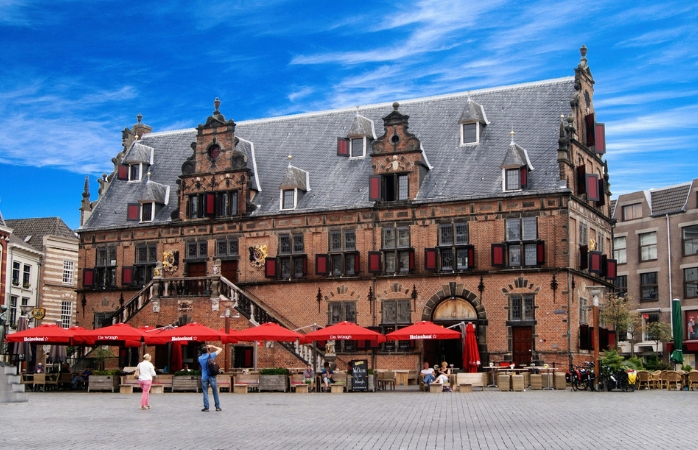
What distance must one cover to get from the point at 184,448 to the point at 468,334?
2415 cm

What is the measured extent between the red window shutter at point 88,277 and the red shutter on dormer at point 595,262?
25629 mm

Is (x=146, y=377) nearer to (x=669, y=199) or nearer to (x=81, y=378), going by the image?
(x=81, y=378)

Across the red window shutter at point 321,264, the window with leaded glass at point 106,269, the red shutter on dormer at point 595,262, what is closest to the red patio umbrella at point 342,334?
the red window shutter at point 321,264

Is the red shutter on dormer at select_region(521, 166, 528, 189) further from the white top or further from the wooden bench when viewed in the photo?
the white top

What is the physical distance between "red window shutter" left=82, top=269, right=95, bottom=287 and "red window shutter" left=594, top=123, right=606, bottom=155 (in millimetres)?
26631

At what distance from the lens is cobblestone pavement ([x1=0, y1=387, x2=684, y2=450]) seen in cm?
1557

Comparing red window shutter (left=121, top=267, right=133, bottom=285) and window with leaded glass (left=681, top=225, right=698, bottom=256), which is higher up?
window with leaded glass (left=681, top=225, right=698, bottom=256)

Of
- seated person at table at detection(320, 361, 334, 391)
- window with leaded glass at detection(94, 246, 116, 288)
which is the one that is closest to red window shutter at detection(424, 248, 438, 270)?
seated person at table at detection(320, 361, 334, 391)

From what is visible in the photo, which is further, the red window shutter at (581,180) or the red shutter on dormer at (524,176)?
the red window shutter at (581,180)

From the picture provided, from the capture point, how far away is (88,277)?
163ft

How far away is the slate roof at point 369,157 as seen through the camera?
42.2 metres

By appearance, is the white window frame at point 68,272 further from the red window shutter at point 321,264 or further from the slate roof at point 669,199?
the slate roof at point 669,199

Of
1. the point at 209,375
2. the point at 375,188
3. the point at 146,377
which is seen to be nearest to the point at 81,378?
the point at 146,377

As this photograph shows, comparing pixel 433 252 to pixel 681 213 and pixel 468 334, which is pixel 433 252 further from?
pixel 681 213
